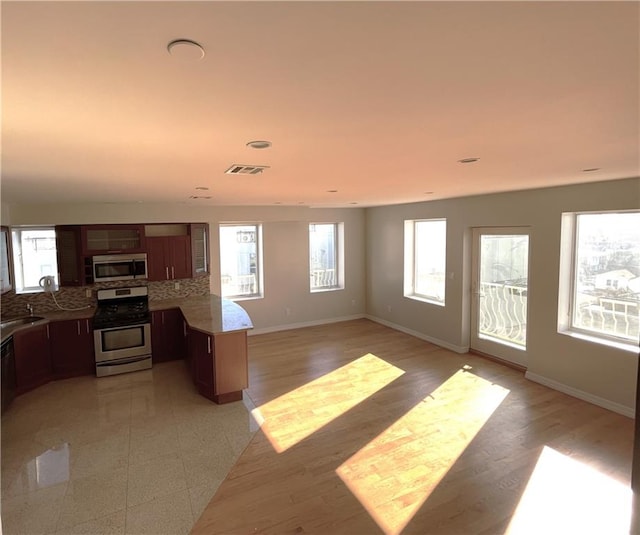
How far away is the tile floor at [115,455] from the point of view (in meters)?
2.56

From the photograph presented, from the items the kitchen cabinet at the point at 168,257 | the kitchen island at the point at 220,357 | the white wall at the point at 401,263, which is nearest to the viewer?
the white wall at the point at 401,263

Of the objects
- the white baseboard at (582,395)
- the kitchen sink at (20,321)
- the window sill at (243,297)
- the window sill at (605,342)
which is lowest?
the white baseboard at (582,395)

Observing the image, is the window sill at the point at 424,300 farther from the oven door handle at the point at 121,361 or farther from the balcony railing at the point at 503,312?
the oven door handle at the point at 121,361

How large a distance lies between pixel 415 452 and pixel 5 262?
17.7 feet

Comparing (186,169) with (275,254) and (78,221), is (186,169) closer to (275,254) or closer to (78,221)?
(78,221)

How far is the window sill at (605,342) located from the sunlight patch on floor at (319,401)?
7.08ft

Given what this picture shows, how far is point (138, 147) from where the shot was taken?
6.36 ft

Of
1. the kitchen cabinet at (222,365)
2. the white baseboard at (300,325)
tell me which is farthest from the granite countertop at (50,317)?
the white baseboard at (300,325)

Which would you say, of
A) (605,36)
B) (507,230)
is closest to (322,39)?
(605,36)

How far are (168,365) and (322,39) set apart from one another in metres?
5.42

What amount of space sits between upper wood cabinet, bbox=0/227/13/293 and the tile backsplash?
0.19 m

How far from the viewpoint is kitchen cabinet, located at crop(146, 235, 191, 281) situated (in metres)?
5.60

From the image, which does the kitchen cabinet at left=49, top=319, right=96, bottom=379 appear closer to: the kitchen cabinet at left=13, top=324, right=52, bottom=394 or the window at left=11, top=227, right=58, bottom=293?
the kitchen cabinet at left=13, top=324, right=52, bottom=394

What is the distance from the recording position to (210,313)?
5000 millimetres
